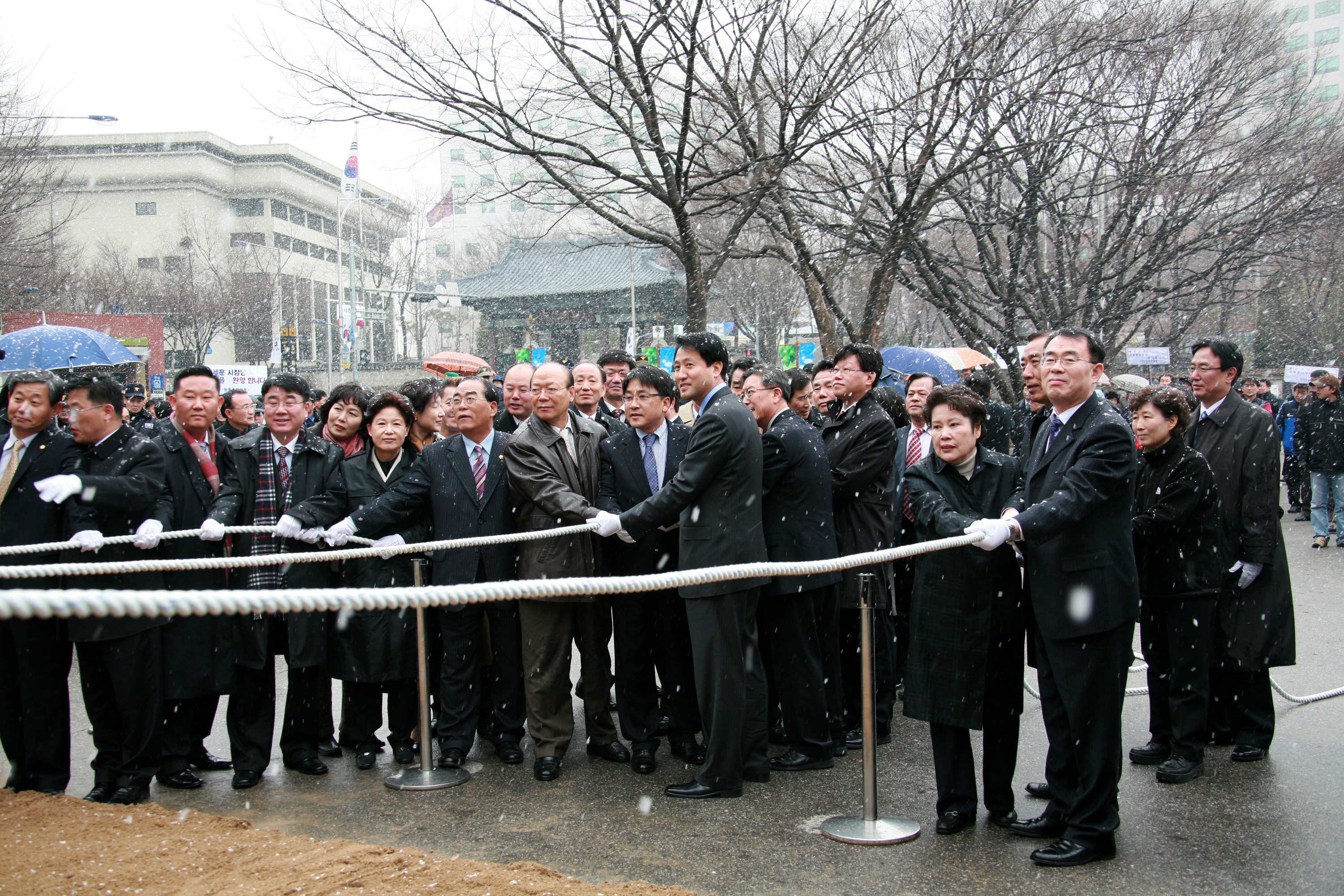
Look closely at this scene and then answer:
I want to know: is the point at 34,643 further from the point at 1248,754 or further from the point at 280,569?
the point at 1248,754

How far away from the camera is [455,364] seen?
51.4 feet

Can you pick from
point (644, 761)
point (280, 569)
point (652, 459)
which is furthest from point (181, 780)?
point (652, 459)

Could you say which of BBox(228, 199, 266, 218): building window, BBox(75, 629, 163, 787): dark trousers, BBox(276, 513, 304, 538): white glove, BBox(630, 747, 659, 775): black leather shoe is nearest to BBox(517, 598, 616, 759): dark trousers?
BBox(630, 747, 659, 775): black leather shoe

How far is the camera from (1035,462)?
12.9ft

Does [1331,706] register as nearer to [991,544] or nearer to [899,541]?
[899,541]

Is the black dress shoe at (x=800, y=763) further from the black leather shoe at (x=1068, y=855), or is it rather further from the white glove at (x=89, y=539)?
the white glove at (x=89, y=539)

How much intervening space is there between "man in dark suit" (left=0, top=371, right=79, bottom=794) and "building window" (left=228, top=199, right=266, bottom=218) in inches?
2780

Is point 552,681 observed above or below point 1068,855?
above

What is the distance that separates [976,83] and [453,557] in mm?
8038

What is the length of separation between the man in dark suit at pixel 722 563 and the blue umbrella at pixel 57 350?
233 inches

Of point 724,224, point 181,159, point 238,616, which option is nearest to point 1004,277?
point 724,224

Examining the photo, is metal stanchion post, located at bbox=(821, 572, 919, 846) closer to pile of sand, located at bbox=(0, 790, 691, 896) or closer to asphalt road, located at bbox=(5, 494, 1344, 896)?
asphalt road, located at bbox=(5, 494, 1344, 896)

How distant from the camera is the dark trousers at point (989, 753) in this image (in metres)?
3.88

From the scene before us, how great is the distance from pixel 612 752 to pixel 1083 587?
2.50 meters
